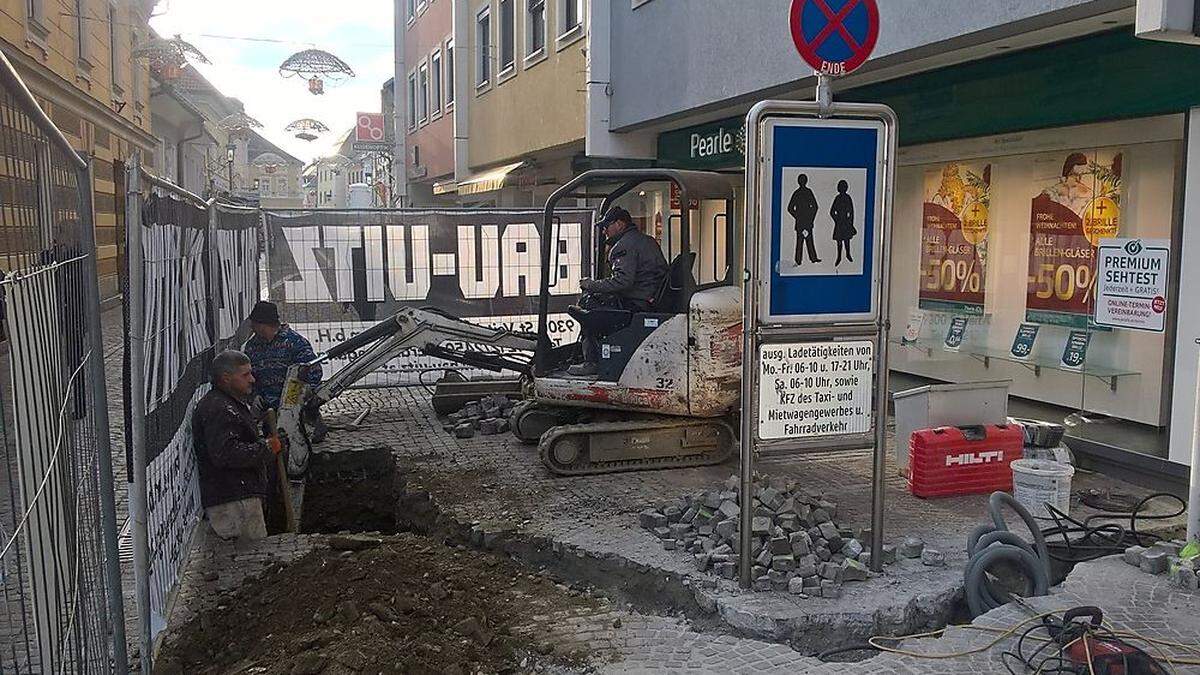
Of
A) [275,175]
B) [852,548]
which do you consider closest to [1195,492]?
[852,548]

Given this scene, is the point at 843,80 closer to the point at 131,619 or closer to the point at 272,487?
the point at 272,487

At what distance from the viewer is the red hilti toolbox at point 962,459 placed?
702cm

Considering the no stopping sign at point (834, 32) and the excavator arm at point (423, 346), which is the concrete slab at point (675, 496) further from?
the no stopping sign at point (834, 32)

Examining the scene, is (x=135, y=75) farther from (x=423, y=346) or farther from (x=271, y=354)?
(x=271, y=354)

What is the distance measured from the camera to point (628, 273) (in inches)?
Result: 312

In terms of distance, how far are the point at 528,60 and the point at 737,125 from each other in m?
7.50

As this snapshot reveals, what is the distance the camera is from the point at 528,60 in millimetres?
19141

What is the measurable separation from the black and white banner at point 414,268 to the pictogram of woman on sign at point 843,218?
6.07 metres

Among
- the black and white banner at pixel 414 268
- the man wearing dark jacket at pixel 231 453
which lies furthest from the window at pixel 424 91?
the man wearing dark jacket at pixel 231 453

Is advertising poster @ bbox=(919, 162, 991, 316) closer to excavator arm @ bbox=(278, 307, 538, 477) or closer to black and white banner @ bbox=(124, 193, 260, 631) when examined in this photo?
excavator arm @ bbox=(278, 307, 538, 477)

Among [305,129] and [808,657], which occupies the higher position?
[305,129]

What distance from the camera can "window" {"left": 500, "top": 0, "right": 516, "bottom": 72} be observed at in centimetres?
2088

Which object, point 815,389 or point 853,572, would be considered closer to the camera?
point 853,572

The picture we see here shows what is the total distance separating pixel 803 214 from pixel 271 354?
15.9 ft
